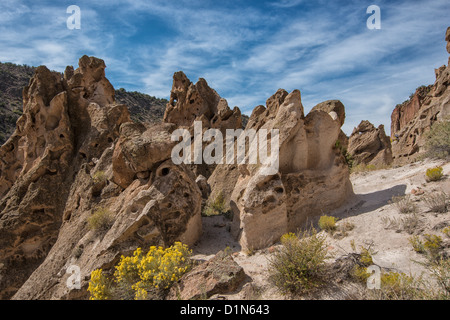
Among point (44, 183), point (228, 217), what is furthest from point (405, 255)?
point (44, 183)

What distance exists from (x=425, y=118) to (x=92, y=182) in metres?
18.9

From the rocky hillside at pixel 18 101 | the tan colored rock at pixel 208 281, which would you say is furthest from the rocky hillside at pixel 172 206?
the rocky hillside at pixel 18 101

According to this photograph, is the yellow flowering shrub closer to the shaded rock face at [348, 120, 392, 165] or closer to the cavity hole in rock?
the cavity hole in rock

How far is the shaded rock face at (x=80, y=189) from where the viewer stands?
580 cm

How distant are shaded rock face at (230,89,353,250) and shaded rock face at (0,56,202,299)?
1434 millimetres

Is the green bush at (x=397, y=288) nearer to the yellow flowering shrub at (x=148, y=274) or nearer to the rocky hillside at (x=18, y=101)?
the yellow flowering shrub at (x=148, y=274)

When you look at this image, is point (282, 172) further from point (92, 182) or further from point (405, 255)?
point (92, 182)

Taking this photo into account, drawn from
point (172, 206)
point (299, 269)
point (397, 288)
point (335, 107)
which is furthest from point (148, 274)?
point (335, 107)

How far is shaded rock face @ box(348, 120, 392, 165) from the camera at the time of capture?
17.9 metres

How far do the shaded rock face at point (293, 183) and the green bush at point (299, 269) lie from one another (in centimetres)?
171

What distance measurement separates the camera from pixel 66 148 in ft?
32.2

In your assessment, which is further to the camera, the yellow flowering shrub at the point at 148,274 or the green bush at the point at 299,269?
the yellow flowering shrub at the point at 148,274

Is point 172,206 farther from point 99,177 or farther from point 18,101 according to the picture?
point 18,101
